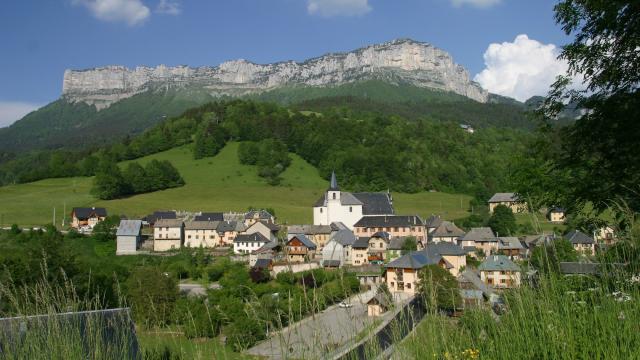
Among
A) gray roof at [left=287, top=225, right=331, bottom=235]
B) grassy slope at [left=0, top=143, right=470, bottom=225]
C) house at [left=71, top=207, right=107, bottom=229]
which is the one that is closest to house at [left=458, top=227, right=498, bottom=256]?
gray roof at [left=287, top=225, right=331, bottom=235]

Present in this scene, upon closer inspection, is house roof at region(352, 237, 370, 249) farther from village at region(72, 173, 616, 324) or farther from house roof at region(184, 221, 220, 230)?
house roof at region(184, 221, 220, 230)

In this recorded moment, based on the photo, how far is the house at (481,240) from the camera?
6191 cm

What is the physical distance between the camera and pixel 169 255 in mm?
62688

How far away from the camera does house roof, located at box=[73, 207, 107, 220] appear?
76963mm

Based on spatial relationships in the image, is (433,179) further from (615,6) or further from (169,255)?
(615,6)

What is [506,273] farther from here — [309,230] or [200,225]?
[200,225]

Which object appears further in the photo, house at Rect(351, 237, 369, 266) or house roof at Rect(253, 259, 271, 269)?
house at Rect(351, 237, 369, 266)

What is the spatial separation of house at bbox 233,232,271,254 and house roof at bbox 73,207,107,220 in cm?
2352

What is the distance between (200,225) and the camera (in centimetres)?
7538

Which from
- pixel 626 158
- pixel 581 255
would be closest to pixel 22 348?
pixel 581 255

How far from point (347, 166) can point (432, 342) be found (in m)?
110

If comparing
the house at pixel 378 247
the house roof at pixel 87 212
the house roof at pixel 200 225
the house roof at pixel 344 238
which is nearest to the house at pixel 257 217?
the house roof at pixel 200 225

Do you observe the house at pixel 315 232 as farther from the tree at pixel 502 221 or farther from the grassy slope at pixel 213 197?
the tree at pixel 502 221

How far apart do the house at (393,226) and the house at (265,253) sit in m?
17.4
